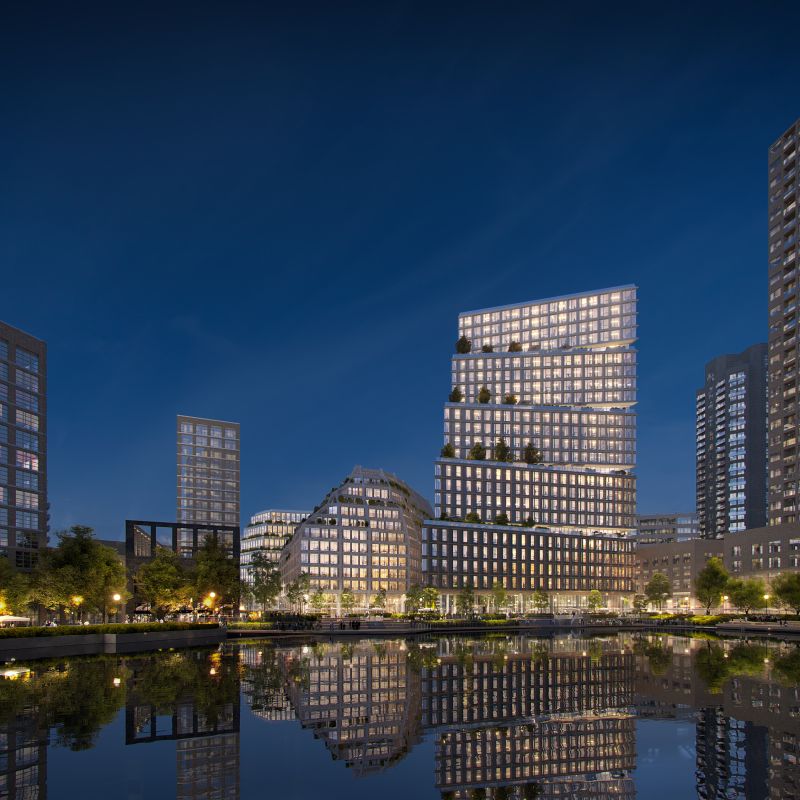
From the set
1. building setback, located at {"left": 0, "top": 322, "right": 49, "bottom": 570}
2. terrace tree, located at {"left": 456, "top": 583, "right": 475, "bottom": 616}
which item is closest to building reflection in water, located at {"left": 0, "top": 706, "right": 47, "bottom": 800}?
building setback, located at {"left": 0, "top": 322, "right": 49, "bottom": 570}

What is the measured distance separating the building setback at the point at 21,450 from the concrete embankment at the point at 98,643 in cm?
4722

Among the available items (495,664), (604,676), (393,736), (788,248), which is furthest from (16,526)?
(788,248)

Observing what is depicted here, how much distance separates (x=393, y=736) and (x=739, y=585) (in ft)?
457

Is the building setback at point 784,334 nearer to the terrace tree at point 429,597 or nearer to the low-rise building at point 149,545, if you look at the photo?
the terrace tree at point 429,597

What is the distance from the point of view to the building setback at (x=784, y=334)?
17770 cm

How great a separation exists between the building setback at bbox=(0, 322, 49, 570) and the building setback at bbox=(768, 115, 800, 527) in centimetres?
14676

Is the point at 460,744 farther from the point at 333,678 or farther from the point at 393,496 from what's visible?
the point at 393,496

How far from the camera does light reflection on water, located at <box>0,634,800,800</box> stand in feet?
72.0

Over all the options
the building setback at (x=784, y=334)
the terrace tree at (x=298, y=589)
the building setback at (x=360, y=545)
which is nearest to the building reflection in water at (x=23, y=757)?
the terrace tree at (x=298, y=589)

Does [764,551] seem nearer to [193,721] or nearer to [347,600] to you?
[347,600]

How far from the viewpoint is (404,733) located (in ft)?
95.9

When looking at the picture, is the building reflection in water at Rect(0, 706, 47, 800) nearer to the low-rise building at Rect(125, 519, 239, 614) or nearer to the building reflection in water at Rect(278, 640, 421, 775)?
the building reflection in water at Rect(278, 640, 421, 775)

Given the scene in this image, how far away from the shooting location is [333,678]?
47.9 meters

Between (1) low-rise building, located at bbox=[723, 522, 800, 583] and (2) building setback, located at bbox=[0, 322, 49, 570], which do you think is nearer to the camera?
(2) building setback, located at bbox=[0, 322, 49, 570]
